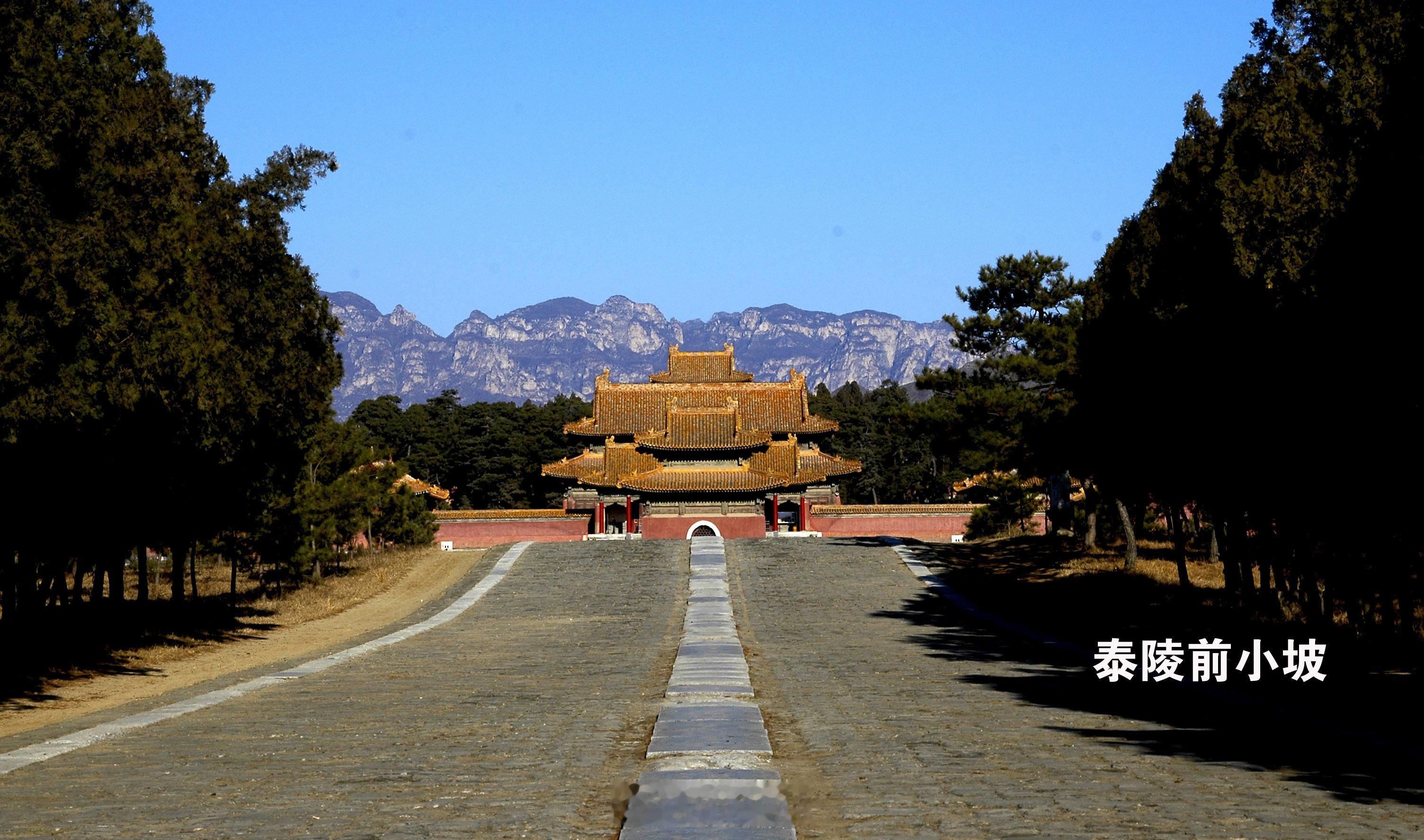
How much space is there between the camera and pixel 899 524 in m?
53.8

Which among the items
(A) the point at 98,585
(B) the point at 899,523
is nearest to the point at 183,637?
(A) the point at 98,585

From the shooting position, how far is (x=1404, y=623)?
15.2m

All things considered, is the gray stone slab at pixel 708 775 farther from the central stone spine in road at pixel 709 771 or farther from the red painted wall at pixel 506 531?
the red painted wall at pixel 506 531

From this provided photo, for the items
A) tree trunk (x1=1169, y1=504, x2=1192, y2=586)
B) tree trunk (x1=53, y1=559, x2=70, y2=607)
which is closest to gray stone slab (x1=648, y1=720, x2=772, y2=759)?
tree trunk (x1=1169, y1=504, x2=1192, y2=586)

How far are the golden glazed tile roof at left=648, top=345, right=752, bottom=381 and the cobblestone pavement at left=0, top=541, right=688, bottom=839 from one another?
141ft

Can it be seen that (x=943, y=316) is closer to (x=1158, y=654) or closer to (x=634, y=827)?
(x=1158, y=654)

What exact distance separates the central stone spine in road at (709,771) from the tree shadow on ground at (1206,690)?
8.47 ft

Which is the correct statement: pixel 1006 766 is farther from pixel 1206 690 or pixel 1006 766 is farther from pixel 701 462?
pixel 701 462

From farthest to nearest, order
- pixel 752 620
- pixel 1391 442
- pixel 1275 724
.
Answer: pixel 752 620, pixel 1391 442, pixel 1275 724

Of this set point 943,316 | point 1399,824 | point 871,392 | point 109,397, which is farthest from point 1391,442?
point 871,392

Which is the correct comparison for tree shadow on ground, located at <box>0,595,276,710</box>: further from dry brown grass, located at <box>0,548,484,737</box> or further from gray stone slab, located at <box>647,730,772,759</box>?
gray stone slab, located at <box>647,730,772,759</box>

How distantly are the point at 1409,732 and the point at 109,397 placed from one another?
44.5 ft

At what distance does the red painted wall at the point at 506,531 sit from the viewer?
53125 mm

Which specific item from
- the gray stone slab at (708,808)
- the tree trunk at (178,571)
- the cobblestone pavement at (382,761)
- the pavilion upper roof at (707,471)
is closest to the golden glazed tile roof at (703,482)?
the pavilion upper roof at (707,471)
